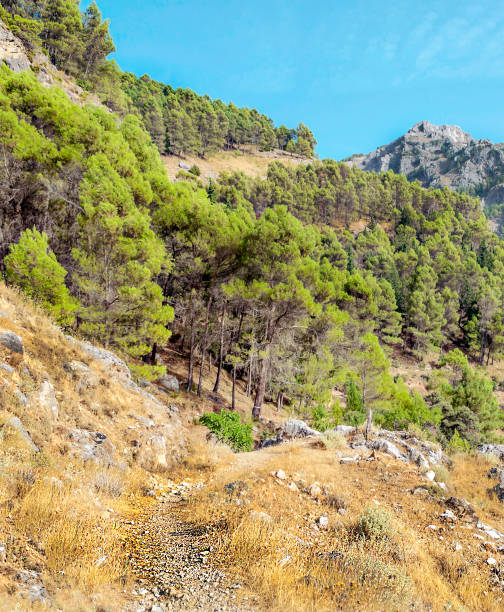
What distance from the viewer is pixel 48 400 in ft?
22.4

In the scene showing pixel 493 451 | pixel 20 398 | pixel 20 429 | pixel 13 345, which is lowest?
pixel 493 451

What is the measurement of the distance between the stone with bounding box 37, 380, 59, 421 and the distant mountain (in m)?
118

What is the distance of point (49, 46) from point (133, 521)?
5941 centimetres

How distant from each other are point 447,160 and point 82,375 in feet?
607

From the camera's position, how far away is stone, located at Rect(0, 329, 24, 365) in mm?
6914

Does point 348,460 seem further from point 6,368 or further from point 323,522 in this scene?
point 6,368

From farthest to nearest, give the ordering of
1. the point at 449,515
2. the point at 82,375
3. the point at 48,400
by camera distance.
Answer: the point at 82,375 → the point at 48,400 → the point at 449,515

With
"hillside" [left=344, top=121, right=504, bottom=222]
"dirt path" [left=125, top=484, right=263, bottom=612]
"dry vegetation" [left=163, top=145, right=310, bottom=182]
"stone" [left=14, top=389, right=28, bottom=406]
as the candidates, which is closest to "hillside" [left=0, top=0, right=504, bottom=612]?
"dirt path" [left=125, top=484, right=263, bottom=612]

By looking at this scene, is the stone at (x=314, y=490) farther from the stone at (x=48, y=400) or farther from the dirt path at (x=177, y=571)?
the stone at (x=48, y=400)

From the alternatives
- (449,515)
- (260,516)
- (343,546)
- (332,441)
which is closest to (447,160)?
(332,441)

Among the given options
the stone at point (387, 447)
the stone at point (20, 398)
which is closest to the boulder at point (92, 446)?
the stone at point (20, 398)

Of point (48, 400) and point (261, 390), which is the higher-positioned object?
point (48, 400)

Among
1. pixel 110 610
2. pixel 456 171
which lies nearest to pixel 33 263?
pixel 110 610

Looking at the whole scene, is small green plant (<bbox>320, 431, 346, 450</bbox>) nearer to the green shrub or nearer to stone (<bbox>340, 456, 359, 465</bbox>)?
stone (<bbox>340, 456, 359, 465</bbox>)
